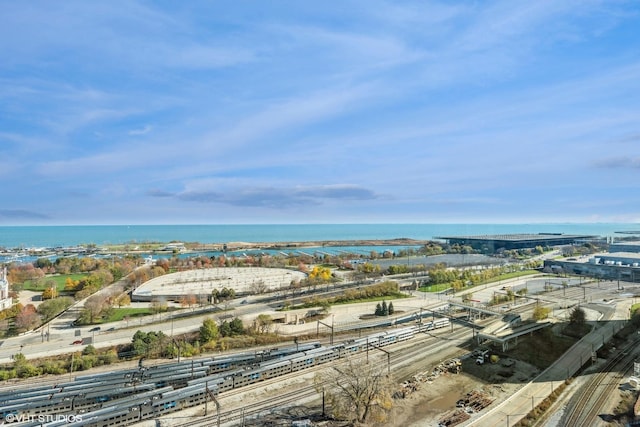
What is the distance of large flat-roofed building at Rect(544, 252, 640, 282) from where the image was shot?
37034 mm

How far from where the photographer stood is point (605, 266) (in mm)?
38625

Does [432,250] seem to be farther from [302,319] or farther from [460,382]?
[460,382]

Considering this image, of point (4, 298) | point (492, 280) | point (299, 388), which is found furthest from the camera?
point (492, 280)

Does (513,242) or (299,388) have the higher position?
(513,242)

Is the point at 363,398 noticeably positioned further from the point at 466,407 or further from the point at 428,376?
the point at 428,376

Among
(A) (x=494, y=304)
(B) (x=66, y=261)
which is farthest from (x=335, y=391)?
(B) (x=66, y=261)

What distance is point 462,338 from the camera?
62.3 feet

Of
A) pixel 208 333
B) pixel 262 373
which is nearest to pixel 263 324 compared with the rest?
pixel 208 333

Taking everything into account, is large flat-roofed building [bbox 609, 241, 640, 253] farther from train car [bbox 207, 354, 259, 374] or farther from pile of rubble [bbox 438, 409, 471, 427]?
train car [bbox 207, 354, 259, 374]

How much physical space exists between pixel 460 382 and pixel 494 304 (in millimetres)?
14635

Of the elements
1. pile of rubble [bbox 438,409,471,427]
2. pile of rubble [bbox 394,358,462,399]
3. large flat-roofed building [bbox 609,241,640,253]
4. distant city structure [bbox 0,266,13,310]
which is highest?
large flat-roofed building [bbox 609,241,640,253]

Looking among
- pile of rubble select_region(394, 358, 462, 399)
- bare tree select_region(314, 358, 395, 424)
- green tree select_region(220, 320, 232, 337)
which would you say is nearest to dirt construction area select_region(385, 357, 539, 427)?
pile of rubble select_region(394, 358, 462, 399)

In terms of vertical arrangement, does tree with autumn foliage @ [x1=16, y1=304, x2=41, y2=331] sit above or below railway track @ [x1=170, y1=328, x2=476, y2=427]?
above

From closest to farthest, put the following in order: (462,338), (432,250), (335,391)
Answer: (335,391)
(462,338)
(432,250)
